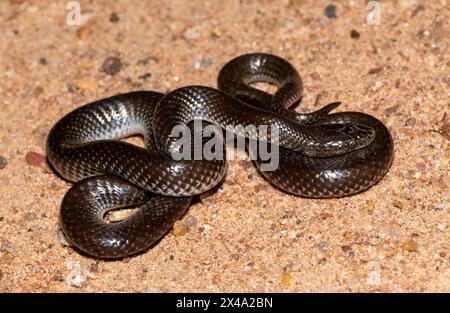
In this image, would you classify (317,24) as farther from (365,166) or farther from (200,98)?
(365,166)

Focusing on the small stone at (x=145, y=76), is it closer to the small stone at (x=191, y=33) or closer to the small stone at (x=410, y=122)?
the small stone at (x=191, y=33)

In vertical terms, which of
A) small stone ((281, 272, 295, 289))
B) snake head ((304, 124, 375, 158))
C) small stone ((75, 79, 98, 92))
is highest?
small stone ((75, 79, 98, 92))

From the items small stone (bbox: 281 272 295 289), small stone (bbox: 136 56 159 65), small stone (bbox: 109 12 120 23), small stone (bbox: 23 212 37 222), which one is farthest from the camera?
small stone (bbox: 109 12 120 23)

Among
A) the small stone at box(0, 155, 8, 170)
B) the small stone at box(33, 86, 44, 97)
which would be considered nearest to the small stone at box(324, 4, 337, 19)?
the small stone at box(33, 86, 44, 97)

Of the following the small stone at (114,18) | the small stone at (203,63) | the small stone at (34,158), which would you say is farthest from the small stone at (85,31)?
the small stone at (34,158)

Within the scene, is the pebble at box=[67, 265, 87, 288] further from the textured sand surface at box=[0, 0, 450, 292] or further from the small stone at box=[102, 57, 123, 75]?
the small stone at box=[102, 57, 123, 75]

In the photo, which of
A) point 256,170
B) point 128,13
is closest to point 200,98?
point 256,170
